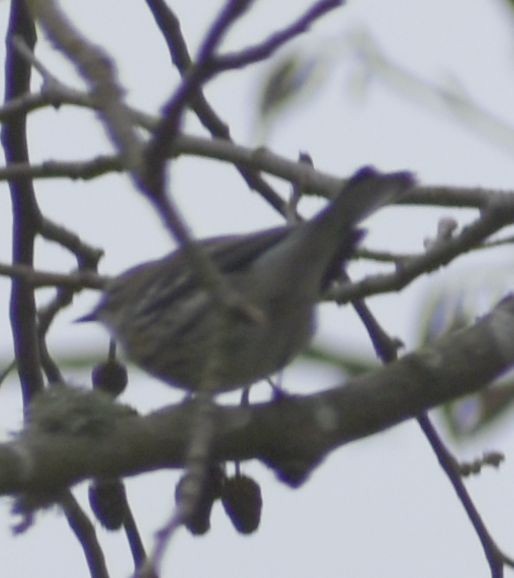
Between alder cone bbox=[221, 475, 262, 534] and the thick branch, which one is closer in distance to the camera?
the thick branch

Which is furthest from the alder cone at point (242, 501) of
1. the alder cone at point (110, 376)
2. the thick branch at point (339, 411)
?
the alder cone at point (110, 376)

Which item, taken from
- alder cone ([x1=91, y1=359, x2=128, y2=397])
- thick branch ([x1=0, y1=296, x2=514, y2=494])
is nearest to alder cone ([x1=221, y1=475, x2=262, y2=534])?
thick branch ([x1=0, y1=296, x2=514, y2=494])

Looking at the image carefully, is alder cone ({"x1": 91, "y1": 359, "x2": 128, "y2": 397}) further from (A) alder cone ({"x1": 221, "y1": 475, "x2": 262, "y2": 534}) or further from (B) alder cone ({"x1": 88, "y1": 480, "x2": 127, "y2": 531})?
(A) alder cone ({"x1": 221, "y1": 475, "x2": 262, "y2": 534})

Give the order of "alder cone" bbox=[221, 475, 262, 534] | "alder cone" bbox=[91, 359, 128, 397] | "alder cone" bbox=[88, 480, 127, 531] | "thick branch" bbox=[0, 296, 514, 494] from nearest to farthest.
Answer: "thick branch" bbox=[0, 296, 514, 494]
"alder cone" bbox=[221, 475, 262, 534]
"alder cone" bbox=[88, 480, 127, 531]
"alder cone" bbox=[91, 359, 128, 397]

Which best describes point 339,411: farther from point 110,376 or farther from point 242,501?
point 110,376

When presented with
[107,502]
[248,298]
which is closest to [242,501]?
[107,502]

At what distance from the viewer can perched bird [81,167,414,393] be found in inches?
124

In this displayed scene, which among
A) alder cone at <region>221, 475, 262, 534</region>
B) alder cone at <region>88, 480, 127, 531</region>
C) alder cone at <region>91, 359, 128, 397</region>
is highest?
alder cone at <region>91, 359, 128, 397</region>

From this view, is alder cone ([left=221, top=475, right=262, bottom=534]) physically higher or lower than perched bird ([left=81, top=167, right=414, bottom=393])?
lower

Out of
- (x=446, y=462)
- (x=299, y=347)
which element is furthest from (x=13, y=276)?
Answer: (x=446, y=462)

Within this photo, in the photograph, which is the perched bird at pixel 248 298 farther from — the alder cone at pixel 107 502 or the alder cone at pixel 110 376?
the alder cone at pixel 107 502

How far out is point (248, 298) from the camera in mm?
3129

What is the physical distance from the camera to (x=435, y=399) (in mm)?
2779

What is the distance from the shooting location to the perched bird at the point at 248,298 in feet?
10.3
